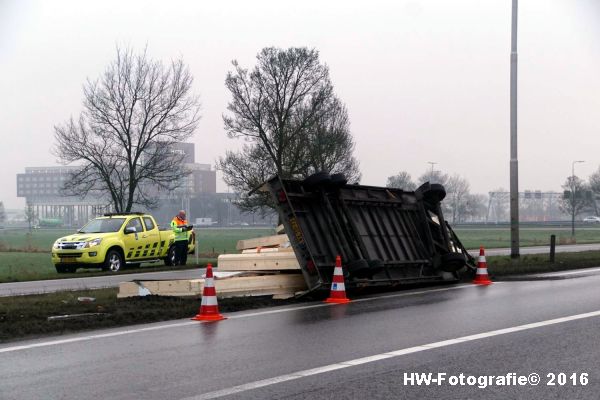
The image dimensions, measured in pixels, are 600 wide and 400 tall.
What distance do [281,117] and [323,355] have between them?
29112 mm

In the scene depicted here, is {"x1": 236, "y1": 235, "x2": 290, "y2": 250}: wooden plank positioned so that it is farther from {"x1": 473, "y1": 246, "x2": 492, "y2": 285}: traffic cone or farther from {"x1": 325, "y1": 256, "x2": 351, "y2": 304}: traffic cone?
{"x1": 473, "y1": 246, "x2": 492, "y2": 285}: traffic cone

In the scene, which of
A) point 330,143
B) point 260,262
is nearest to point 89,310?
point 260,262

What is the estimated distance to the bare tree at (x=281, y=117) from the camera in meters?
36.0

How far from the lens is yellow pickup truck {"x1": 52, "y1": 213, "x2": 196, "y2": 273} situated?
882 inches

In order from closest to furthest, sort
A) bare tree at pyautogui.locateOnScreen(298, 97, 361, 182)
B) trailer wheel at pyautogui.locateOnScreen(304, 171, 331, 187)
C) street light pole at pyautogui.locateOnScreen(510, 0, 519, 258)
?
trailer wheel at pyautogui.locateOnScreen(304, 171, 331, 187), street light pole at pyautogui.locateOnScreen(510, 0, 519, 258), bare tree at pyautogui.locateOnScreen(298, 97, 361, 182)

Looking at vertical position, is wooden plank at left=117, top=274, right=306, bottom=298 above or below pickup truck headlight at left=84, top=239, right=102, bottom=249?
below

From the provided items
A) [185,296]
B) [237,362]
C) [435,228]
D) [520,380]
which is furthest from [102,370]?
[435,228]

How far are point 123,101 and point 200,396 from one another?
84.0ft

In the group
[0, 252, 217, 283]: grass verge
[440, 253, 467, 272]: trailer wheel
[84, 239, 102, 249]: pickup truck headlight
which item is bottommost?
[0, 252, 217, 283]: grass verge

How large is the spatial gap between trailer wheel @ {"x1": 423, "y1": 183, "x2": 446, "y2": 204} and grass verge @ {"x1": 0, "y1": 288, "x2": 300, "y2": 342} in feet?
15.5

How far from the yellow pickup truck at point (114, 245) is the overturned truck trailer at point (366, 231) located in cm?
1031

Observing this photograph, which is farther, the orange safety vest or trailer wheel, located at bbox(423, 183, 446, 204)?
the orange safety vest

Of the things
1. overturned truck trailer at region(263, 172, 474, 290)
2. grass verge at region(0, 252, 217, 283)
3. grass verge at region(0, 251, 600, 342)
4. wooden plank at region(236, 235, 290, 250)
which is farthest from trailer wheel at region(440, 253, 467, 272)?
grass verge at region(0, 252, 217, 283)

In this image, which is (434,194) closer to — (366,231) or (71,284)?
(366,231)
